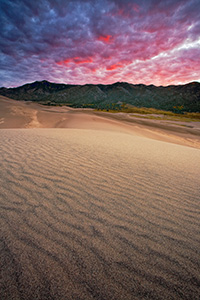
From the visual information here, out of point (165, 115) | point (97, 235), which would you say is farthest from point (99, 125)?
point (165, 115)

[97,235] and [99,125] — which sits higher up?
[97,235]

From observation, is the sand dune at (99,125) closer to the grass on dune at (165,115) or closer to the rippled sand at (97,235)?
the rippled sand at (97,235)

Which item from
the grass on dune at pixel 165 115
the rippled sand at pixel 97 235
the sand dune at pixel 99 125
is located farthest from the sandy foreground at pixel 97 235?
the grass on dune at pixel 165 115

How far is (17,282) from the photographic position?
126cm

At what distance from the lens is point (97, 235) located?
1.76 m

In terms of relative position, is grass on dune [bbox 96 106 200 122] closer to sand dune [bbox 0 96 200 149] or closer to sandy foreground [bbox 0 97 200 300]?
sand dune [bbox 0 96 200 149]

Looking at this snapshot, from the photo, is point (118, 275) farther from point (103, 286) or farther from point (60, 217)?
point (60, 217)

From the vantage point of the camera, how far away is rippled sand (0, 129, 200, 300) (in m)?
1.27

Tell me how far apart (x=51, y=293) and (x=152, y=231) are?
1346 millimetres

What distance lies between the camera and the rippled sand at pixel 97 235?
1274 millimetres

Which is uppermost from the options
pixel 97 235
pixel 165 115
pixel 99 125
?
pixel 165 115

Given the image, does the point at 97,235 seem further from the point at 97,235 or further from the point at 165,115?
the point at 165,115

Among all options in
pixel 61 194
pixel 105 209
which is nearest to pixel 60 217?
pixel 61 194

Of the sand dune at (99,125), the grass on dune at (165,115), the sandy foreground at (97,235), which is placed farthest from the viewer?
the grass on dune at (165,115)
